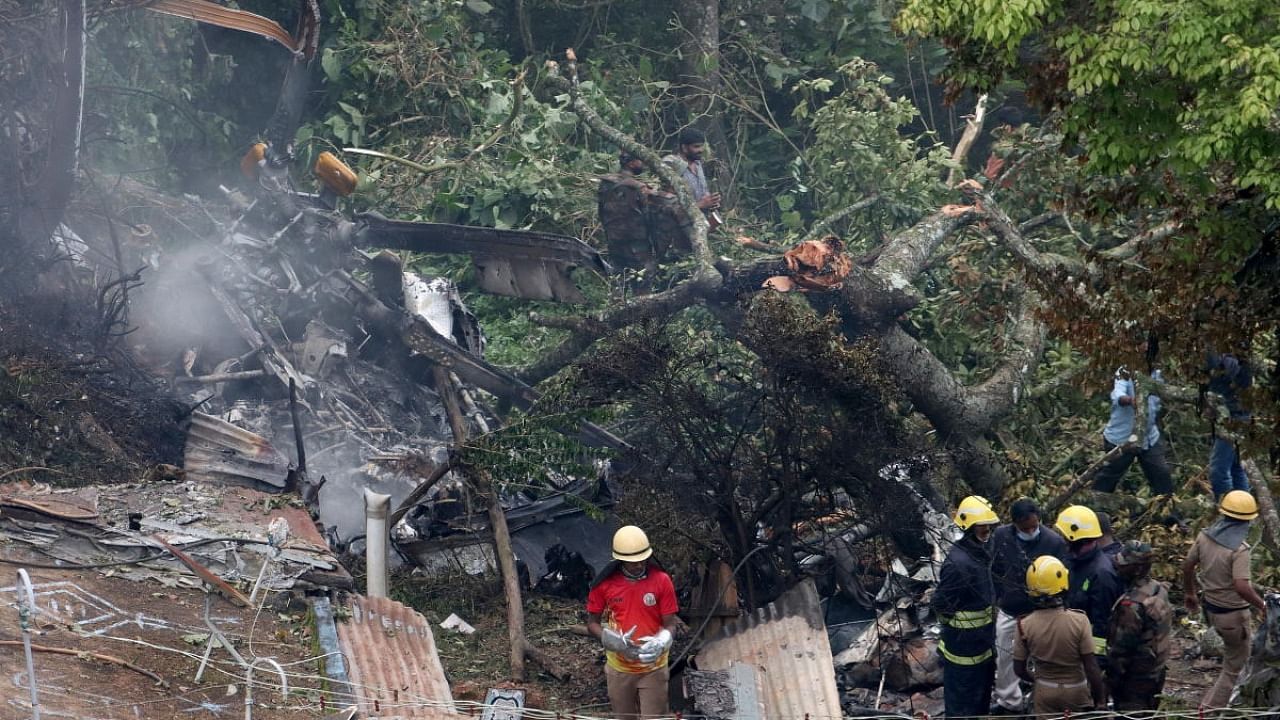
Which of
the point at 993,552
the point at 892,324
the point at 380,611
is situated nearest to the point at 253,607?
the point at 380,611

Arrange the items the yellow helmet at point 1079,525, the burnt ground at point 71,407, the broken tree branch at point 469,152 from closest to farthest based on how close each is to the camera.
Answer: the yellow helmet at point 1079,525 → the burnt ground at point 71,407 → the broken tree branch at point 469,152

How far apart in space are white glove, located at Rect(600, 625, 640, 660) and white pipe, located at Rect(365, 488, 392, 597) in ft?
4.98

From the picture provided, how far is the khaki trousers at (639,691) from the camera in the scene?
6.49 meters

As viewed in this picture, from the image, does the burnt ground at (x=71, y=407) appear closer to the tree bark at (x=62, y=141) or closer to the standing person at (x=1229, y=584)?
the tree bark at (x=62, y=141)

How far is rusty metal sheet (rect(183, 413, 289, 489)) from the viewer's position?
8320mm

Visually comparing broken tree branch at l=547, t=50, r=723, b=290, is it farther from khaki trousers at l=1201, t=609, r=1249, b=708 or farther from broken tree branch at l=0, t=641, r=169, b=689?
broken tree branch at l=0, t=641, r=169, b=689

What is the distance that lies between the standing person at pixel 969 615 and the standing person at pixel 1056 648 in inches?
13.8

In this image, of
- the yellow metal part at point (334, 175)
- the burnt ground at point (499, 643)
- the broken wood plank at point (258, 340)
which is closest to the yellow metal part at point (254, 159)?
the yellow metal part at point (334, 175)

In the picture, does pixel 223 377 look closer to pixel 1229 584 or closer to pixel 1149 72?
pixel 1229 584

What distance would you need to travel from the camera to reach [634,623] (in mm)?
6387

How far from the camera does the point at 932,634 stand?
7809 mm

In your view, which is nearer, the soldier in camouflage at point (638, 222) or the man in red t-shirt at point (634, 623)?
the man in red t-shirt at point (634, 623)

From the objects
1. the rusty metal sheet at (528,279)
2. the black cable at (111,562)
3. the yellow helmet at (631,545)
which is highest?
the rusty metal sheet at (528,279)

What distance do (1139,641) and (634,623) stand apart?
230cm
